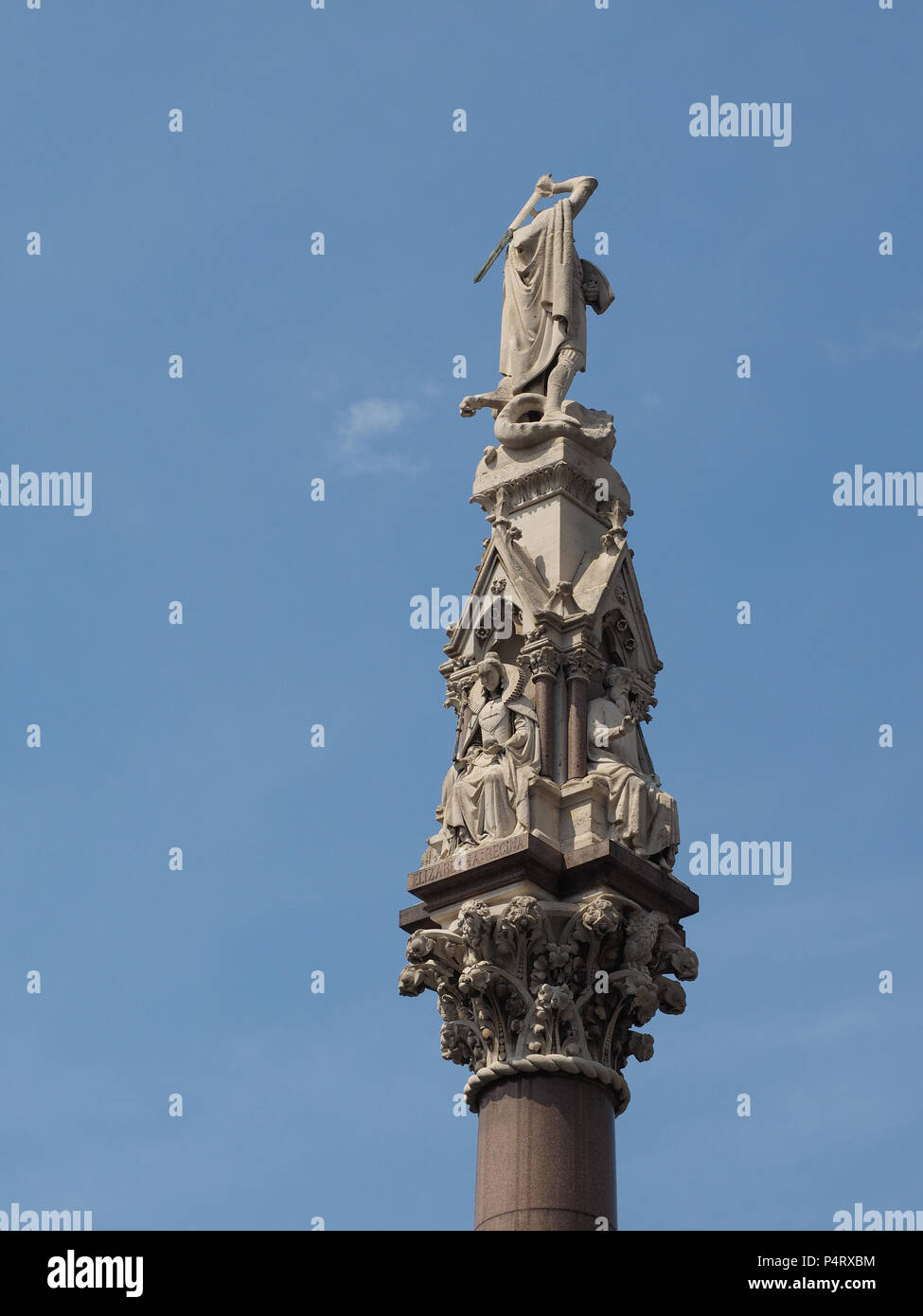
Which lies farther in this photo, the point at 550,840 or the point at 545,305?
the point at 545,305

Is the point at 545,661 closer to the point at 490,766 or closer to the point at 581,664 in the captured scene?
the point at 581,664

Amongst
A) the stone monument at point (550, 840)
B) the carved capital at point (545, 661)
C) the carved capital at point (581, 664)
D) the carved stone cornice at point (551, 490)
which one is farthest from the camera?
the carved stone cornice at point (551, 490)

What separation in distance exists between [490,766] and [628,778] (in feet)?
5.48

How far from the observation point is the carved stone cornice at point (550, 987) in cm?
3106

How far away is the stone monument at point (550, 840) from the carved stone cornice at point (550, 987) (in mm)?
23

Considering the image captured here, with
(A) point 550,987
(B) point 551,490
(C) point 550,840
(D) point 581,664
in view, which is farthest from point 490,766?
(B) point 551,490

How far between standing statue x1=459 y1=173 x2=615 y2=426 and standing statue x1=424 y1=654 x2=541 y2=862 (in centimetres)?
415

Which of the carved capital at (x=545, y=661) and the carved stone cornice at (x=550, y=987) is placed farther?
the carved capital at (x=545, y=661)

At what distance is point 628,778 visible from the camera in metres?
32.9

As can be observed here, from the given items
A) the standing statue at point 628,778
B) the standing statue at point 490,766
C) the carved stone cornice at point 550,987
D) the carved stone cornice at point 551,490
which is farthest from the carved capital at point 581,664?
the carved stone cornice at point 550,987

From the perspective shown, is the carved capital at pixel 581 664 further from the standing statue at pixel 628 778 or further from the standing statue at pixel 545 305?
the standing statue at pixel 545 305
